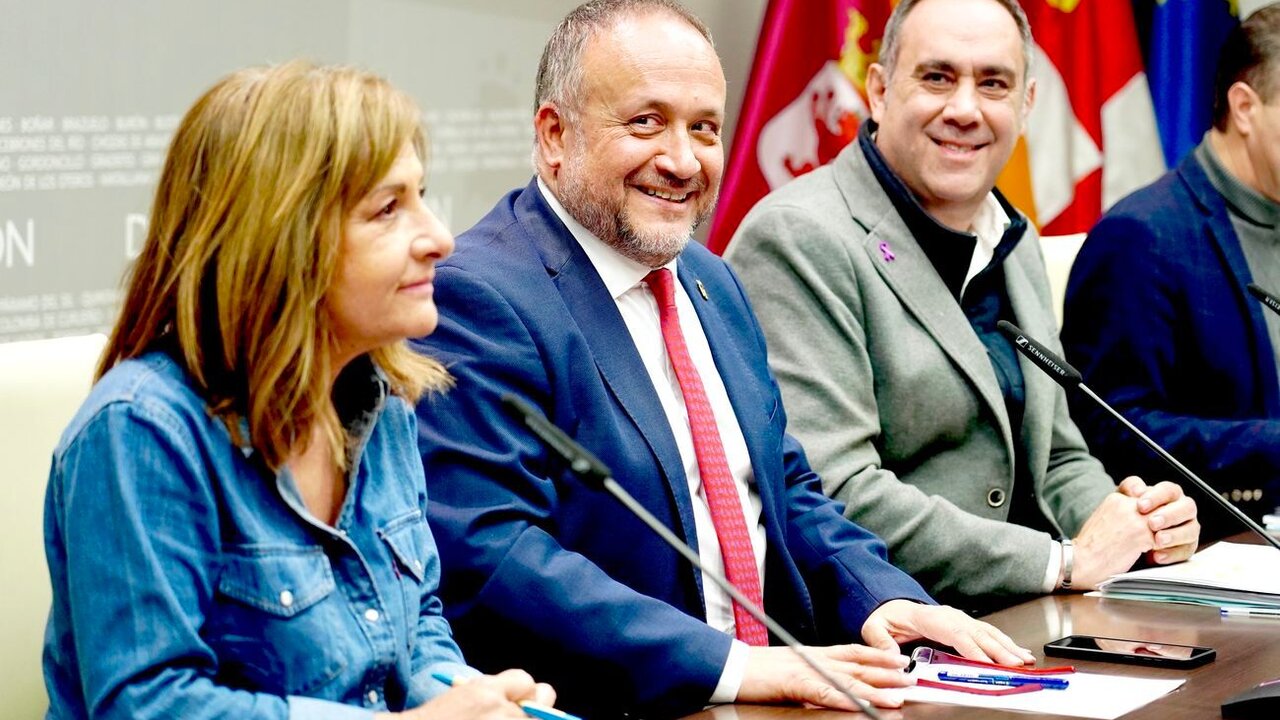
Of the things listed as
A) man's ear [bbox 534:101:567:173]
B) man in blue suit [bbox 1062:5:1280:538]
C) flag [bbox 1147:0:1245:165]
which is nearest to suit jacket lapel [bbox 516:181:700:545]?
man's ear [bbox 534:101:567:173]

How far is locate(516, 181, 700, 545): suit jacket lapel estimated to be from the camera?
2.16 m

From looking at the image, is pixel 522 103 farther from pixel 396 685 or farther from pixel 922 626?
pixel 396 685

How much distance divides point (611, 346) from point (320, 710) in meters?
0.83

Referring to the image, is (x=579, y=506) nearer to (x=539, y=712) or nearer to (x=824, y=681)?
(x=824, y=681)

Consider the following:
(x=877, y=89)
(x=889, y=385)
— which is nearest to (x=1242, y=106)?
(x=877, y=89)

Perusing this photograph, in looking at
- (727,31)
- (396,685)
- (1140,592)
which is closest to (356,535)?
(396,685)

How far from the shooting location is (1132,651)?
2.01 meters

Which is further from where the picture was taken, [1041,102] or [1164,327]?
[1041,102]

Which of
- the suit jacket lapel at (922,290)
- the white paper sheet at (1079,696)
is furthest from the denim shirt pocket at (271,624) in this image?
the suit jacket lapel at (922,290)

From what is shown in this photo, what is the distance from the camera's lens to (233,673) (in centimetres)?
149

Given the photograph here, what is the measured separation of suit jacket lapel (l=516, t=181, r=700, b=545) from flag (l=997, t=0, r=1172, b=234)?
7.65 ft

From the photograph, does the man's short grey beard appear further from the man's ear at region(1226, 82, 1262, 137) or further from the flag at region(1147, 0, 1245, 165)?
the flag at region(1147, 0, 1245, 165)

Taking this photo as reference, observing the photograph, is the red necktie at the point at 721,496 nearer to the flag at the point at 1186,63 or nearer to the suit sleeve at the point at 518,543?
the suit sleeve at the point at 518,543

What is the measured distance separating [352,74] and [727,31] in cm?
290
